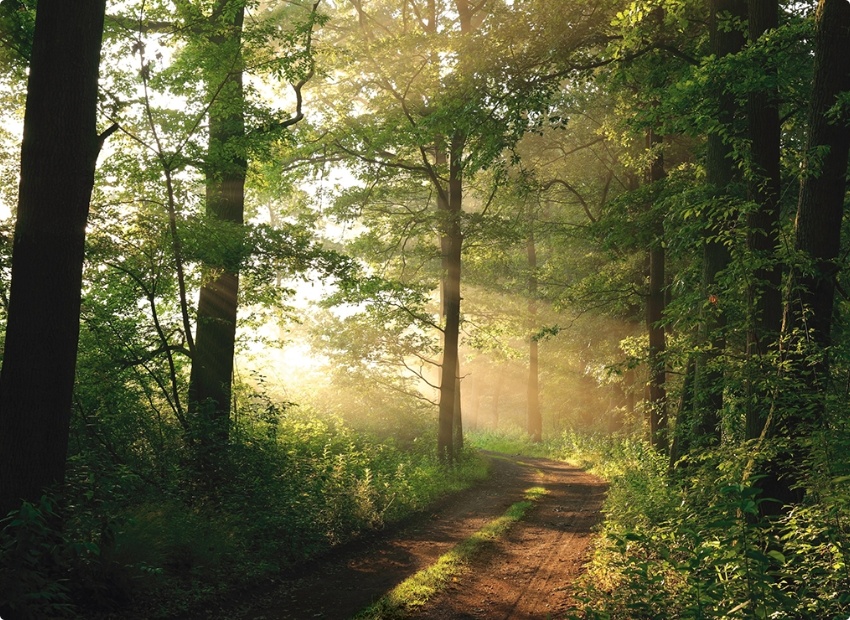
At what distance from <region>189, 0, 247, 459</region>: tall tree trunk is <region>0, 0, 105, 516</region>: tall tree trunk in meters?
3.65

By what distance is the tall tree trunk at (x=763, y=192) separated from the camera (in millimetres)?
8383

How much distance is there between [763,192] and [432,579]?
24.3 ft

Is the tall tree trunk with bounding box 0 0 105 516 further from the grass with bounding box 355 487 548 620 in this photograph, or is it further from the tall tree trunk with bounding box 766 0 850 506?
the tall tree trunk with bounding box 766 0 850 506

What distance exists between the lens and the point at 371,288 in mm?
17266

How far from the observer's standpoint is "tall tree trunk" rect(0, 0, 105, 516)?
6.73m

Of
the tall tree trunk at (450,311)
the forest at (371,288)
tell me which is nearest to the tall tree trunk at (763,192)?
the forest at (371,288)

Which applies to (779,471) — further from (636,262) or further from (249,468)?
(636,262)

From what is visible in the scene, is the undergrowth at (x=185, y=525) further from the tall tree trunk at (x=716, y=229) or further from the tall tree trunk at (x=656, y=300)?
the tall tree trunk at (x=656, y=300)

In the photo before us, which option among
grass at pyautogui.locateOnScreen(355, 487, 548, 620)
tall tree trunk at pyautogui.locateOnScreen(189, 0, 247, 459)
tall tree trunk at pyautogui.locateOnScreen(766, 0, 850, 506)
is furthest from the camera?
tall tree trunk at pyautogui.locateOnScreen(189, 0, 247, 459)

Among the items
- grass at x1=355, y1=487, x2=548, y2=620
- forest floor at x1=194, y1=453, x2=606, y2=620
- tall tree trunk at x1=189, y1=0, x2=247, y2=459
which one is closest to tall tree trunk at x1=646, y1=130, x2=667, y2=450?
forest floor at x1=194, y1=453, x2=606, y2=620

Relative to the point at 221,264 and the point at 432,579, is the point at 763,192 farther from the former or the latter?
the point at 221,264

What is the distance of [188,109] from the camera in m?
11.6

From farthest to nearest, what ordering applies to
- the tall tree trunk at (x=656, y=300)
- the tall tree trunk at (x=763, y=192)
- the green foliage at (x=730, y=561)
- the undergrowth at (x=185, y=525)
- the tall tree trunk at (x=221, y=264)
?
the tall tree trunk at (x=656, y=300) → the tall tree trunk at (x=221, y=264) → the tall tree trunk at (x=763, y=192) → the undergrowth at (x=185, y=525) → the green foliage at (x=730, y=561)

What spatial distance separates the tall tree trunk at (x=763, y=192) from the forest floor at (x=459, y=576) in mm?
3722
